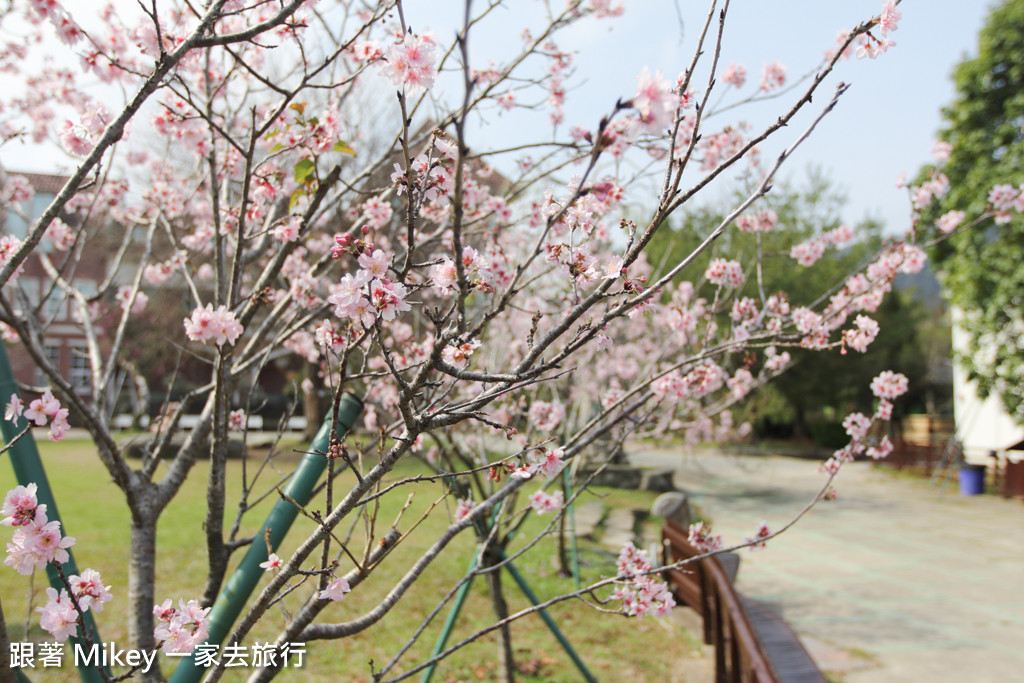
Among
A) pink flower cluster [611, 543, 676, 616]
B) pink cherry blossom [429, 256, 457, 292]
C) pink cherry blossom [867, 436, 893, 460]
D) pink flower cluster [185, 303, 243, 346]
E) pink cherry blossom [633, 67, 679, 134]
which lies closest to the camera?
pink cherry blossom [633, 67, 679, 134]

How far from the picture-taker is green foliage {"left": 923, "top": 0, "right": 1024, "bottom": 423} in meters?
11.7

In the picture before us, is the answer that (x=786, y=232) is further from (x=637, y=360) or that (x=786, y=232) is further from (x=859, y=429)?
(x=859, y=429)

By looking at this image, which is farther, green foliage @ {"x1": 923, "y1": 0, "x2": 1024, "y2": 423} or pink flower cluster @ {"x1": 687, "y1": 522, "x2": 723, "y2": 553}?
green foliage @ {"x1": 923, "y1": 0, "x2": 1024, "y2": 423}

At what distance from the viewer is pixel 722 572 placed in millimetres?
2771

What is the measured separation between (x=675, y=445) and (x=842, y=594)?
12.3 metres

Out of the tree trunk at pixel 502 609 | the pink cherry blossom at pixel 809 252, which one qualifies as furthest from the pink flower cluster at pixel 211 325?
the pink cherry blossom at pixel 809 252

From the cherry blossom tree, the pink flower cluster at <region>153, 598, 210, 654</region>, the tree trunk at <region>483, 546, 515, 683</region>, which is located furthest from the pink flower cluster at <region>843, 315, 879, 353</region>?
the pink flower cluster at <region>153, 598, 210, 654</region>

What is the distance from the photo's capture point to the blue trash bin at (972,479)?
11984mm

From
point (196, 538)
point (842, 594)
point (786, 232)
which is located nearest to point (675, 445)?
point (786, 232)

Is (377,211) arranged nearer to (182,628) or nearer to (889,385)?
(182,628)

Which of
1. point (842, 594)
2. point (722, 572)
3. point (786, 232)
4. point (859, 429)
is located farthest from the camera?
point (786, 232)

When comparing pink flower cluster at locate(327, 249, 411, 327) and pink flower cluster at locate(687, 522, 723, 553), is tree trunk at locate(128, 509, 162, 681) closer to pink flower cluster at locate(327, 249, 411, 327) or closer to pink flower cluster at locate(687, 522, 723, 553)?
pink flower cluster at locate(327, 249, 411, 327)

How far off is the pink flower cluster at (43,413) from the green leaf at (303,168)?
0.89m

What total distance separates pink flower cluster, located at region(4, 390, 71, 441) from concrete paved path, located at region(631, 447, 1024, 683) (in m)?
4.26
